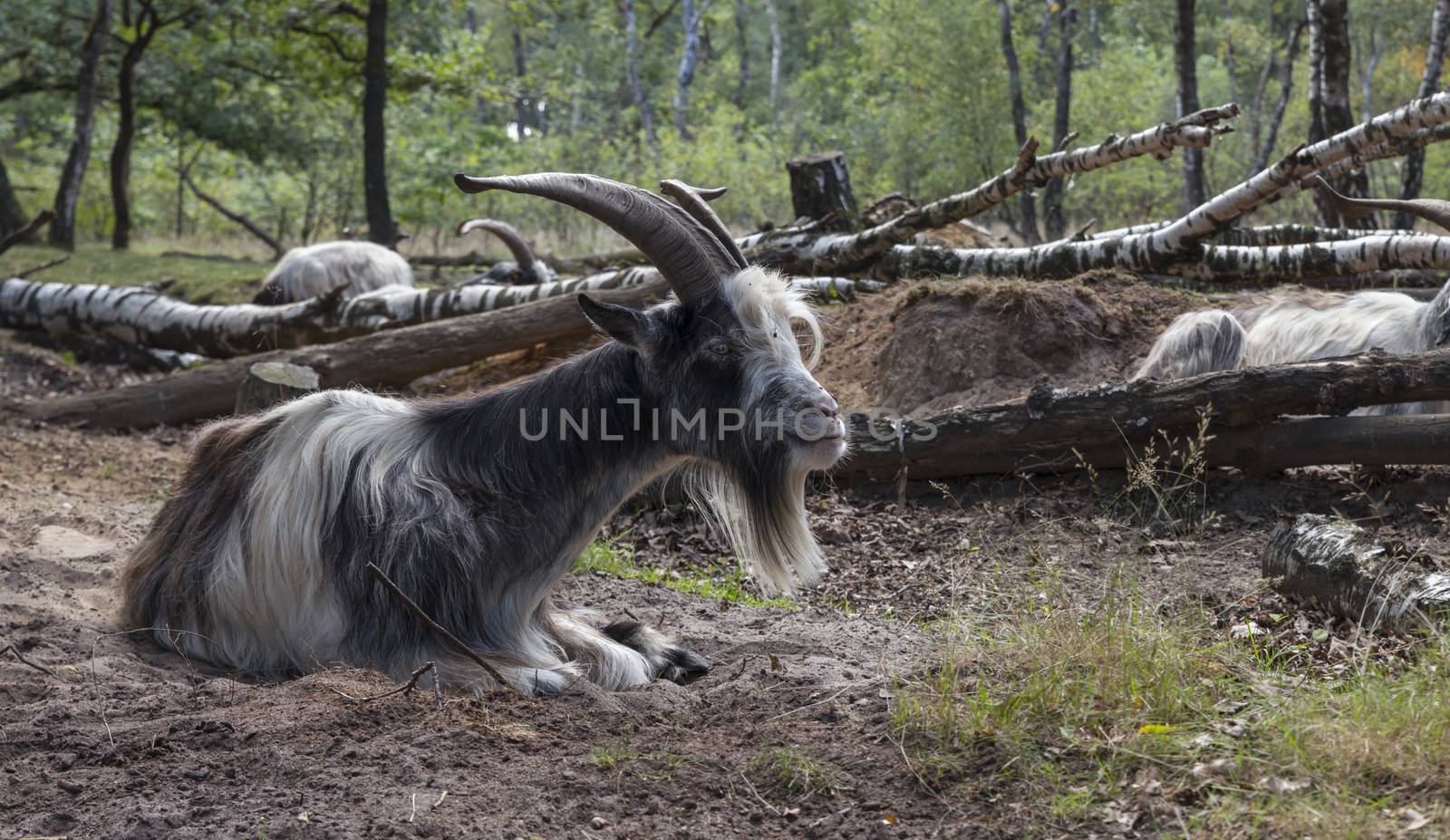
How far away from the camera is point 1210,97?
32.4 metres

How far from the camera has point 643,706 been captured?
4.14 meters

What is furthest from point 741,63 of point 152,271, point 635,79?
point 152,271

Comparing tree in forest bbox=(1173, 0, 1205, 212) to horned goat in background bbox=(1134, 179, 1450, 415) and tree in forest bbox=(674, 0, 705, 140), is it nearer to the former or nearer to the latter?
horned goat in background bbox=(1134, 179, 1450, 415)

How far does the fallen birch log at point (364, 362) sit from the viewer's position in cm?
961

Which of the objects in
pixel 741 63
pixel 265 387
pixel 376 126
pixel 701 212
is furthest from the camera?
pixel 741 63

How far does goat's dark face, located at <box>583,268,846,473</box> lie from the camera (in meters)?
4.36

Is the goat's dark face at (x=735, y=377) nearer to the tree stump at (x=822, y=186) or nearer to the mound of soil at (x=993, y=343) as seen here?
the mound of soil at (x=993, y=343)

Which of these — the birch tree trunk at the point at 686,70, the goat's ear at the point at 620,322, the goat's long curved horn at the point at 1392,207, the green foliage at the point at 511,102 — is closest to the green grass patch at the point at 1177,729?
the goat's ear at the point at 620,322

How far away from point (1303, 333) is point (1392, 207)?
1.01 m

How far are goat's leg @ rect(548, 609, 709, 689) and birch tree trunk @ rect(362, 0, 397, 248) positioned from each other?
11299mm

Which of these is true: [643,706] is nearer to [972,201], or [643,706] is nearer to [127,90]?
[972,201]

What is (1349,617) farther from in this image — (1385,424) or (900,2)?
(900,2)

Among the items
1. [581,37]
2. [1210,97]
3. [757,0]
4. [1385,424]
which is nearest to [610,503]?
[1385,424]

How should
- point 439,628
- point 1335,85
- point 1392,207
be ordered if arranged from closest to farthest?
1. point 439,628
2. point 1392,207
3. point 1335,85
